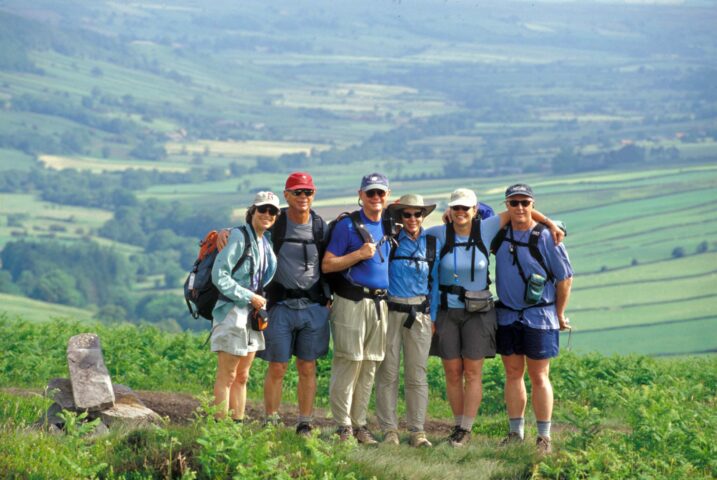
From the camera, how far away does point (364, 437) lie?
1052 centimetres

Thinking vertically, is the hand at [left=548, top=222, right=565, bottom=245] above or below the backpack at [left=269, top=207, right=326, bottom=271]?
below

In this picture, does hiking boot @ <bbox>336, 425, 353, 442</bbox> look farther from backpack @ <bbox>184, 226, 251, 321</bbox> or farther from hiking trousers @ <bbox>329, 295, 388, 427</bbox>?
backpack @ <bbox>184, 226, 251, 321</bbox>

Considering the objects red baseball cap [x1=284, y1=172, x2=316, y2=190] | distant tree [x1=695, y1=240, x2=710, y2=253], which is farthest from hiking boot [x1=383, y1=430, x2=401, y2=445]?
distant tree [x1=695, y1=240, x2=710, y2=253]

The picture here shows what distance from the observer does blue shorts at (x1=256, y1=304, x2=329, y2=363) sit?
10.3 m

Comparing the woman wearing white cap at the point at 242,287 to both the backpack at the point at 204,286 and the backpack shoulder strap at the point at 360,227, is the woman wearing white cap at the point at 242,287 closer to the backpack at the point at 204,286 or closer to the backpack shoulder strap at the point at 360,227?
the backpack at the point at 204,286

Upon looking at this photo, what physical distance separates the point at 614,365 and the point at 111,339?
23.6ft

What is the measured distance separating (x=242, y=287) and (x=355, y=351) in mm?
1211

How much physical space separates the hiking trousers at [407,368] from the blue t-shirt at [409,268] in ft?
0.28

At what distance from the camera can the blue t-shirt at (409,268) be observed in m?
10.5

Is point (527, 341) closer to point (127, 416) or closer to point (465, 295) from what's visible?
point (465, 295)

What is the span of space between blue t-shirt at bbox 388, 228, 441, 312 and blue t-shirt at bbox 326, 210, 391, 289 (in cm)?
17

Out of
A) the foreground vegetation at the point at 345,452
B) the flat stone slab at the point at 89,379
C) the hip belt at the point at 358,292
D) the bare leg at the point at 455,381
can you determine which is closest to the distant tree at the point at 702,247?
the foreground vegetation at the point at 345,452

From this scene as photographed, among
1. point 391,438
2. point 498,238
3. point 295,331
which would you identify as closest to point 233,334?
point 295,331

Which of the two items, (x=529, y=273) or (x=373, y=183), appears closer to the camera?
(x=373, y=183)
